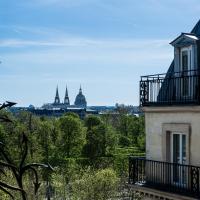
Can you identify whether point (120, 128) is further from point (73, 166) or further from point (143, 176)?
point (143, 176)

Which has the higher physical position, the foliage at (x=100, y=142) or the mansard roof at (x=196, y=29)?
the mansard roof at (x=196, y=29)

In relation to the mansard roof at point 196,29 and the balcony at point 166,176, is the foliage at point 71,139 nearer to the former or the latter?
the balcony at point 166,176

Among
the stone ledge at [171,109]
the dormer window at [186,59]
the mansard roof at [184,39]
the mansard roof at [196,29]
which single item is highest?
the mansard roof at [196,29]

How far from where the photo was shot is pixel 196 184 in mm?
15977

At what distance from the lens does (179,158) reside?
56.9ft

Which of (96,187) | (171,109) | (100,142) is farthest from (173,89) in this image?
(100,142)

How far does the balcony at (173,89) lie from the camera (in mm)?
16422

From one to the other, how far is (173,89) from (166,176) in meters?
3.06

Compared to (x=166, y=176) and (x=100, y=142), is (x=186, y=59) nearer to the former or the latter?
(x=166, y=176)

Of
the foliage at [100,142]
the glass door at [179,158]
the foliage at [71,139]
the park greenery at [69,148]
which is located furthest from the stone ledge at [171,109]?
the foliage at [71,139]

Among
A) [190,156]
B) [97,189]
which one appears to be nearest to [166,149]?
[190,156]

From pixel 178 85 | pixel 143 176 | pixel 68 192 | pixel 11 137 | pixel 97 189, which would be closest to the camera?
pixel 178 85

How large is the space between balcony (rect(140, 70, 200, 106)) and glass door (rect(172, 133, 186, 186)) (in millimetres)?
1277

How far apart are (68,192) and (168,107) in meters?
23.9
